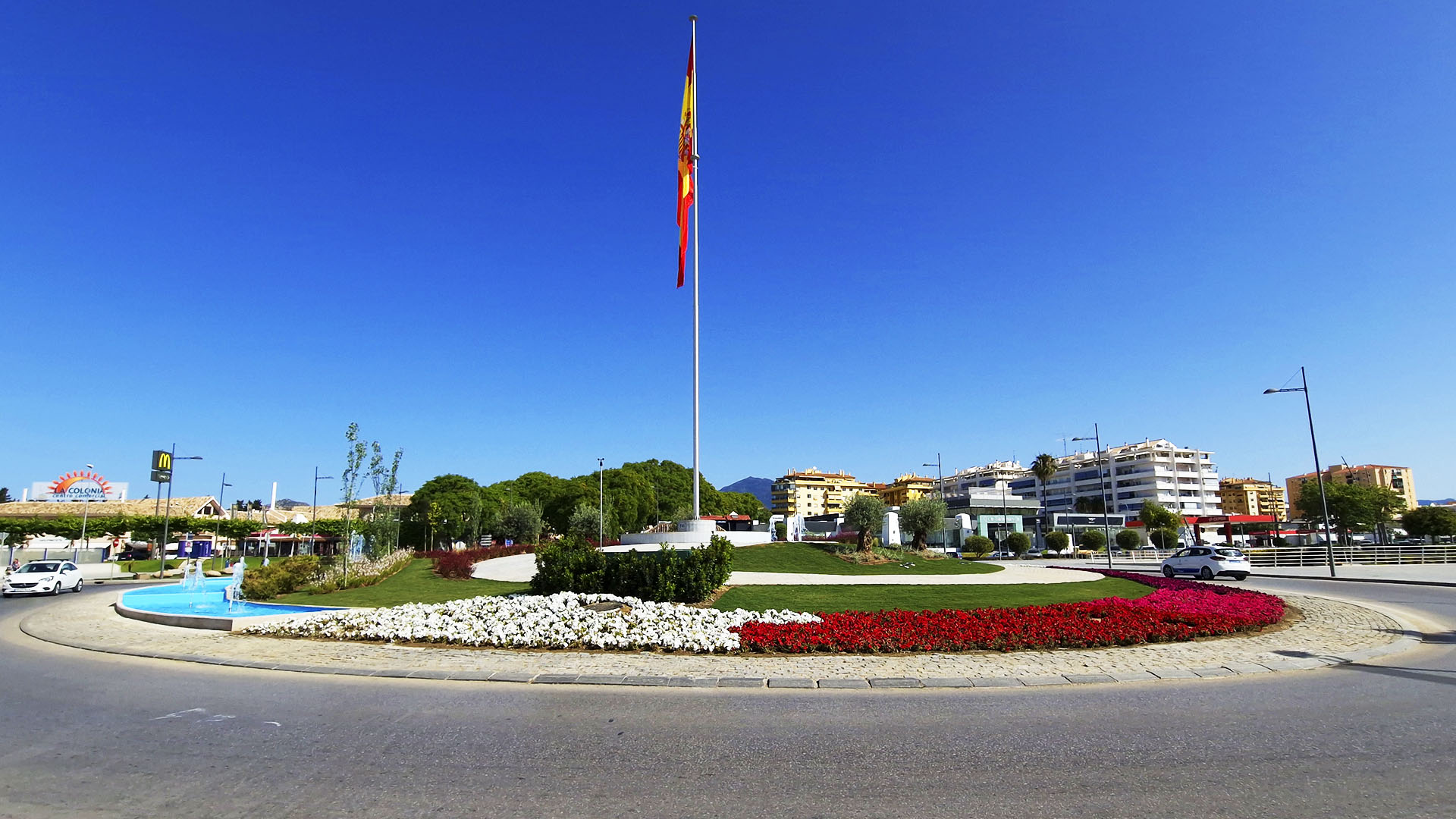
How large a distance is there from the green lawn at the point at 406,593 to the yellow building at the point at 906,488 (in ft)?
521

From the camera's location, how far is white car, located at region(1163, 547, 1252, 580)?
2919 centimetres

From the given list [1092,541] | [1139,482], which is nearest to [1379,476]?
[1139,482]

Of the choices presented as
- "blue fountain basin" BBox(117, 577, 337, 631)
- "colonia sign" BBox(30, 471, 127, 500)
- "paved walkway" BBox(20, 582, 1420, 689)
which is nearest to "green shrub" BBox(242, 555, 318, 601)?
"blue fountain basin" BBox(117, 577, 337, 631)

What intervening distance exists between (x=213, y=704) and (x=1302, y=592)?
28928 millimetres

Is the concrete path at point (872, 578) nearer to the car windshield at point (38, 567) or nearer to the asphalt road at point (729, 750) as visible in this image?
the asphalt road at point (729, 750)

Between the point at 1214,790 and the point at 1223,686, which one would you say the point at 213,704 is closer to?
the point at 1214,790

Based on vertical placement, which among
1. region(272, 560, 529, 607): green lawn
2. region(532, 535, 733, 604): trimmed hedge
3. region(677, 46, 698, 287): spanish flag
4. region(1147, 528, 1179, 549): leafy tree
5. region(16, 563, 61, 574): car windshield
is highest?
Answer: region(677, 46, 698, 287): spanish flag

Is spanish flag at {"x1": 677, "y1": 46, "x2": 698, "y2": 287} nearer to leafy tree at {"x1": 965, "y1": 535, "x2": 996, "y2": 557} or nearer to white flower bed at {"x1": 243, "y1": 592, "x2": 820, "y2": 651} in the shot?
white flower bed at {"x1": 243, "y1": 592, "x2": 820, "y2": 651}

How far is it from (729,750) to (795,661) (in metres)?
4.86

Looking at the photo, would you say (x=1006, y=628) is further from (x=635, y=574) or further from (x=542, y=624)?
(x=542, y=624)

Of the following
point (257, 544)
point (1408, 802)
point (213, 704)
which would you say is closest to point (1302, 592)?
point (1408, 802)

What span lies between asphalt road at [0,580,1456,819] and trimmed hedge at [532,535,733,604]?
21.9ft

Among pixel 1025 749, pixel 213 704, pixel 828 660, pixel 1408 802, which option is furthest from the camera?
pixel 828 660

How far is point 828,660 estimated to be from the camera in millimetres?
11156
